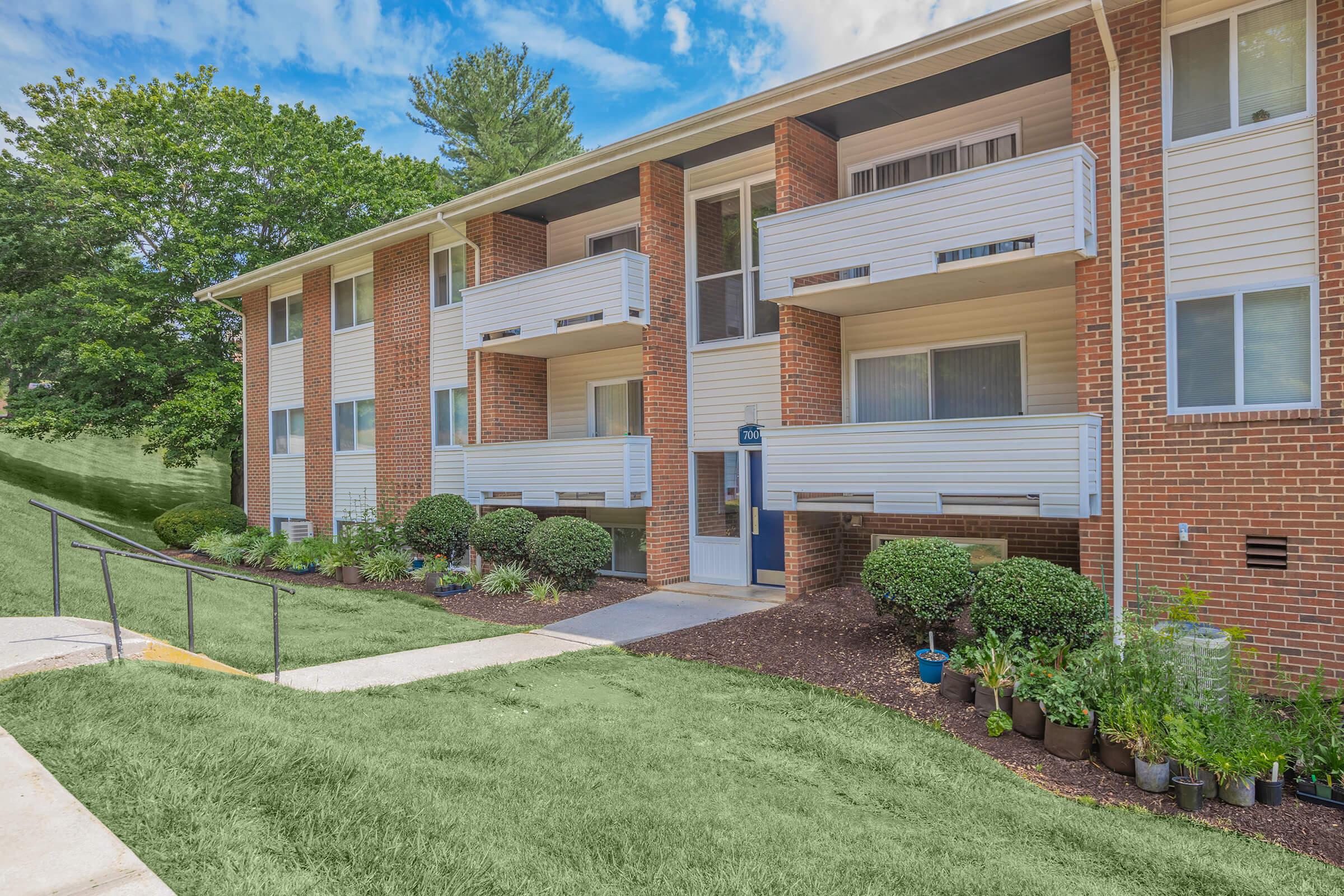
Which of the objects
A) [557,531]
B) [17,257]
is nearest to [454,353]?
[557,531]

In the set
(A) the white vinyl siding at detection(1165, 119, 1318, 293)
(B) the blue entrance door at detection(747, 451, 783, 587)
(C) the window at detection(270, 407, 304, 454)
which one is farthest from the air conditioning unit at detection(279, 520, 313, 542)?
(A) the white vinyl siding at detection(1165, 119, 1318, 293)

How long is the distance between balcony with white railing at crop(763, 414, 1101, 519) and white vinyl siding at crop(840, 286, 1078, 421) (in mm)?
1045

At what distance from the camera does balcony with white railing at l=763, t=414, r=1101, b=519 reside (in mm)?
8250

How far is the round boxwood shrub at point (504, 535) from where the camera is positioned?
43.0 feet

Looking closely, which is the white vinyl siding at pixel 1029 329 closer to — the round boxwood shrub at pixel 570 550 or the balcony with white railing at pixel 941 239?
the balcony with white railing at pixel 941 239

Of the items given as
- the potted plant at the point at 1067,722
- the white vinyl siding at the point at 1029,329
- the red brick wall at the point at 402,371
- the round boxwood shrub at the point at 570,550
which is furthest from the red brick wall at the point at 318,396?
the potted plant at the point at 1067,722

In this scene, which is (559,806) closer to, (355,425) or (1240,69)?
(1240,69)

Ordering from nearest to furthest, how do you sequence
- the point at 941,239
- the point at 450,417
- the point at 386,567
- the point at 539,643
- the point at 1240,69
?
the point at 1240,69 → the point at 941,239 → the point at 539,643 → the point at 386,567 → the point at 450,417

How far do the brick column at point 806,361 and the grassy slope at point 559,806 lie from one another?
16.1 ft

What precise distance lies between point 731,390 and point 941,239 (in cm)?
439

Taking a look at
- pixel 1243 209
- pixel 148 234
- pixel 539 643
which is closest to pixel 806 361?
pixel 1243 209

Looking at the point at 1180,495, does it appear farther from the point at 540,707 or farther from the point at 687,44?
the point at 687,44

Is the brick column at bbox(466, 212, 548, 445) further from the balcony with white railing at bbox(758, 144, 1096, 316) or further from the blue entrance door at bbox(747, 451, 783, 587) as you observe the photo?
the balcony with white railing at bbox(758, 144, 1096, 316)

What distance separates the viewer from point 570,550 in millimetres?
12141
